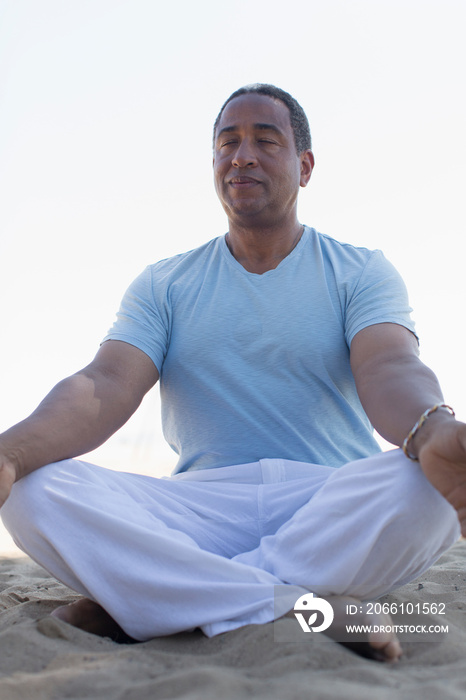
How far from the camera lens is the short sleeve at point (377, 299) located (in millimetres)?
2400

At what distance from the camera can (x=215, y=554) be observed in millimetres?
1877

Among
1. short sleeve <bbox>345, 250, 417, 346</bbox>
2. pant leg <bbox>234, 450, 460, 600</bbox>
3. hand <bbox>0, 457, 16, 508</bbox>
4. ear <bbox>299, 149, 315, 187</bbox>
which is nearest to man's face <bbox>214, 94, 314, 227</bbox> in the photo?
Result: ear <bbox>299, 149, 315, 187</bbox>

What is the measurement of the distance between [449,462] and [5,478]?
1.16 metres

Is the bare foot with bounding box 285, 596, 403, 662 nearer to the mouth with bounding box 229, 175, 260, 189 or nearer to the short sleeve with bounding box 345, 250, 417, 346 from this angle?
the short sleeve with bounding box 345, 250, 417, 346

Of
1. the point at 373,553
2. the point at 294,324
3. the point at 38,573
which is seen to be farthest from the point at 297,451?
the point at 38,573

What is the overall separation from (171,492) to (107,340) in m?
0.67

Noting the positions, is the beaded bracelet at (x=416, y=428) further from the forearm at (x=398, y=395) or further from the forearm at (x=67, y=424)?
the forearm at (x=67, y=424)

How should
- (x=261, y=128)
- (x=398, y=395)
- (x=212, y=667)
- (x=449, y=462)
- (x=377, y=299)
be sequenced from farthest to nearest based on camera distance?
(x=261, y=128), (x=377, y=299), (x=398, y=395), (x=449, y=462), (x=212, y=667)

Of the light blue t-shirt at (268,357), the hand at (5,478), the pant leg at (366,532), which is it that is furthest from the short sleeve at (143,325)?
the pant leg at (366,532)

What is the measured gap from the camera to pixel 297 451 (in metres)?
2.50

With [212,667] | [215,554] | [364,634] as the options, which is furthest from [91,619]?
[364,634]

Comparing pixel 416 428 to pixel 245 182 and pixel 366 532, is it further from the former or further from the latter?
pixel 245 182

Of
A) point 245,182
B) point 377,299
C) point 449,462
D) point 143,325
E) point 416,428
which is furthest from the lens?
point 245,182

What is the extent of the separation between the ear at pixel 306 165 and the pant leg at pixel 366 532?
5.79 ft
